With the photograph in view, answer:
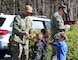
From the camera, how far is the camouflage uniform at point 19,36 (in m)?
8.05

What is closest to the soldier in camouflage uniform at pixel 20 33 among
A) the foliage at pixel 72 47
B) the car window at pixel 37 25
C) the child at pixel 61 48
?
the child at pixel 61 48

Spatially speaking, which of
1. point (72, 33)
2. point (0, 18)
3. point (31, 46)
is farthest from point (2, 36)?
point (72, 33)

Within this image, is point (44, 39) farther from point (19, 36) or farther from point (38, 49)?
point (19, 36)

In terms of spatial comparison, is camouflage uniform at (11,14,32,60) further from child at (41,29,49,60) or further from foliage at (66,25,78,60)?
foliage at (66,25,78,60)

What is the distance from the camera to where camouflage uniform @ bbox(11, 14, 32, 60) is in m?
8.05

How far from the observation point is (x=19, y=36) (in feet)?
Answer: 26.8

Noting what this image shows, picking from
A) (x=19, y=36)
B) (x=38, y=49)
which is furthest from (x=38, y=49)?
(x=19, y=36)

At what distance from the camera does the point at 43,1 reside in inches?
1368

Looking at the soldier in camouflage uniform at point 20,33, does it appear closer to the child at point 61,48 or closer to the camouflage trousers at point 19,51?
the camouflage trousers at point 19,51

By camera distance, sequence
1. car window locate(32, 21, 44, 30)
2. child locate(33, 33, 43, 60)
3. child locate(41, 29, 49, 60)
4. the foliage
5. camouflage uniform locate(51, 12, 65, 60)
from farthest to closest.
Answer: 1. car window locate(32, 21, 44, 30)
2. the foliage
3. child locate(41, 29, 49, 60)
4. child locate(33, 33, 43, 60)
5. camouflage uniform locate(51, 12, 65, 60)

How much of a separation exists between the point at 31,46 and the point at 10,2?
81.5ft

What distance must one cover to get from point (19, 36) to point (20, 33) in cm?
17

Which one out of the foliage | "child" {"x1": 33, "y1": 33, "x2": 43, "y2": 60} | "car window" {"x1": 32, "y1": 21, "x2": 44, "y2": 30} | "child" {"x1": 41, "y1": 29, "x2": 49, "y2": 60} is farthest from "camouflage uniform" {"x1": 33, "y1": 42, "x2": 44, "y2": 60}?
"car window" {"x1": 32, "y1": 21, "x2": 44, "y2": 30}

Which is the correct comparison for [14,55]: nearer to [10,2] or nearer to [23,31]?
[23,31]
